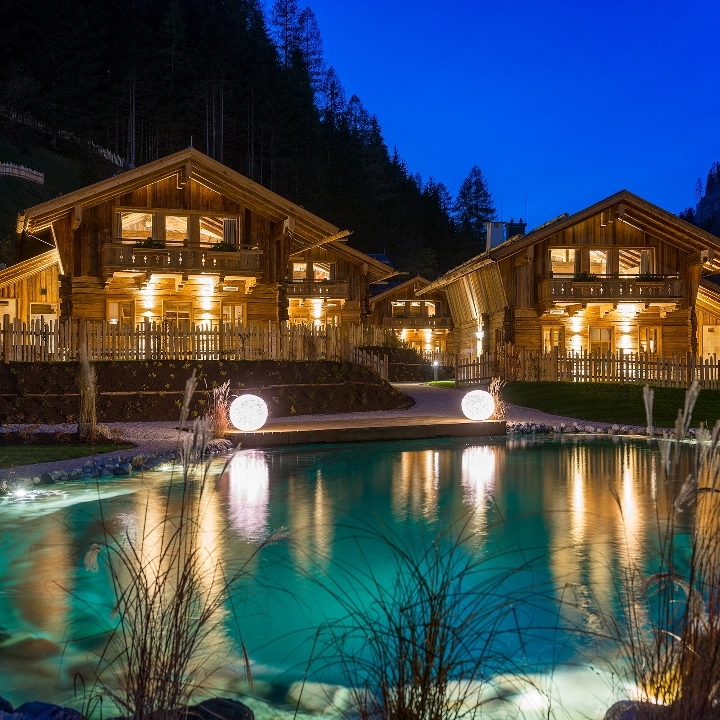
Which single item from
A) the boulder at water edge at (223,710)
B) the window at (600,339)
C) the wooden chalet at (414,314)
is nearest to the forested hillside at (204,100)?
the wooden chalet at (414,314)

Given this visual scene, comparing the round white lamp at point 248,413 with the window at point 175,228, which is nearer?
the round white lamp at point 248,413

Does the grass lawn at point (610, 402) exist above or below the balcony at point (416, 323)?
below

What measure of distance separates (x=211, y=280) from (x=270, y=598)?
2639cm

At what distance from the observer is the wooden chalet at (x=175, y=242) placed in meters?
30.2

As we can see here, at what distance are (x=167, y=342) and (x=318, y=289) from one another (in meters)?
19.0

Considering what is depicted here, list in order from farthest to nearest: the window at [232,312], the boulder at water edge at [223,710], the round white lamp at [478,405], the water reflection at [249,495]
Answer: the window at [232,312], the round white lamp at [478,405], the water reflection at [249,495], the boulder at water edge at [223,710]

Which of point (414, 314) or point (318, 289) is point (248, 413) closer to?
point (318, 289)

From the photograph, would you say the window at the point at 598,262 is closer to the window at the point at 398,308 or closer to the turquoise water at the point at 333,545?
the window at the point at 398,308

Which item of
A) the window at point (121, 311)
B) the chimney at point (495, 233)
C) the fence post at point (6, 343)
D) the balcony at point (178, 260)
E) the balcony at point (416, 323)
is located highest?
the chimney at point (495, 233)

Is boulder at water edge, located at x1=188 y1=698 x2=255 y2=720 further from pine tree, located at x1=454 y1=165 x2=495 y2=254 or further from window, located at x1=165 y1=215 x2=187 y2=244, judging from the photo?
pine tree, located at x1=454 y1=165 x2=495 y2=254

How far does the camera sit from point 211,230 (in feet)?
111

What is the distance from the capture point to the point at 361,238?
85812 millimetres

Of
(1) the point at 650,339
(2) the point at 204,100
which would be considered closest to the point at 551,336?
(1) the point at 650,339

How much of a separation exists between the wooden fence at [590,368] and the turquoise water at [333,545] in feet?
35.0
